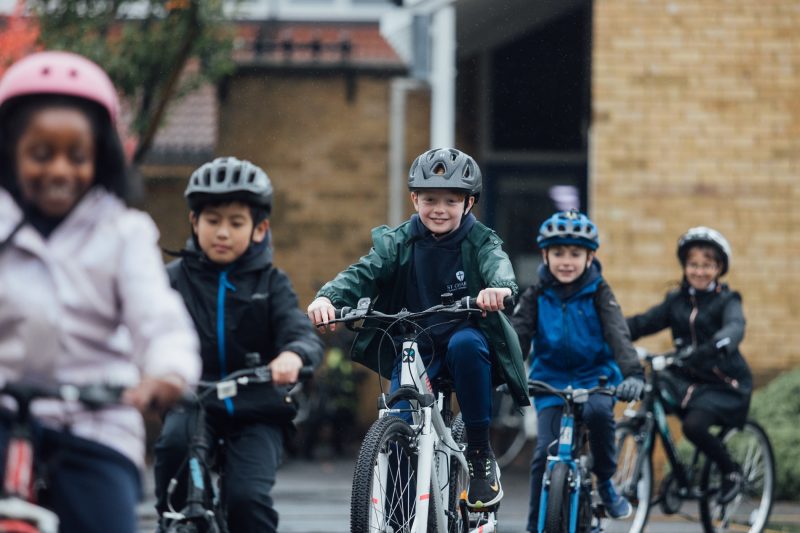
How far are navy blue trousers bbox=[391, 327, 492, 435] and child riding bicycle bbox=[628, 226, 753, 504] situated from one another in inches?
127

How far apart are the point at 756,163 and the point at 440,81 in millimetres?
3315

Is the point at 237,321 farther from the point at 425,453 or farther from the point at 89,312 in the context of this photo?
the point at 89,312

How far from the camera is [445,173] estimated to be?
7211 millimetres

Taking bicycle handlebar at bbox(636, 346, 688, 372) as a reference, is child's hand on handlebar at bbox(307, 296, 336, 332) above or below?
above

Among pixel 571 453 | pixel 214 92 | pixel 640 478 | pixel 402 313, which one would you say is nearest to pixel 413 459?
pixel 402 313

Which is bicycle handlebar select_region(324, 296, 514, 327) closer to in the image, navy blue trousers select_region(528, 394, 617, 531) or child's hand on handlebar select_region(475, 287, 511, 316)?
child's hand on handlebar select_region(475, 287, 511, 316)

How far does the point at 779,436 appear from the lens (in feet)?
41.5

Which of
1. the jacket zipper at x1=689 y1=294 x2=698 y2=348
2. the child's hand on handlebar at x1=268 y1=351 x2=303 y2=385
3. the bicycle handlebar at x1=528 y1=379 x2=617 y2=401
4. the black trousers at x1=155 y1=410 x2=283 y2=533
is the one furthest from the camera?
the jacket zipper at x1=689 y1=294 x2=698 y2=348

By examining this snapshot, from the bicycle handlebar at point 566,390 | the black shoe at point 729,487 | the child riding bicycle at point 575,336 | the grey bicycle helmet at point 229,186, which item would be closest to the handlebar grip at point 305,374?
the grey bicycle helmet at point 229,186

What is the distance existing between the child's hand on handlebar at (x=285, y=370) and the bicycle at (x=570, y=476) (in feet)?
8.96

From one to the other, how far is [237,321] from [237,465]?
1.93 feet

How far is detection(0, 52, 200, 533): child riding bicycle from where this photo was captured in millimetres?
3824

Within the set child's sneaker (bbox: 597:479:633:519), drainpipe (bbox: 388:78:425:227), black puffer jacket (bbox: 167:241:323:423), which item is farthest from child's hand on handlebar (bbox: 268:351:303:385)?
drainpipe (bbox: 388:78:425:227)

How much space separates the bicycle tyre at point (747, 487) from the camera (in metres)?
10.1
